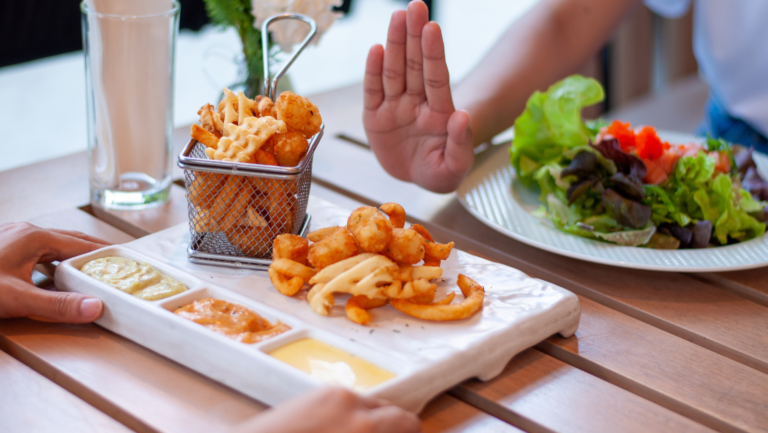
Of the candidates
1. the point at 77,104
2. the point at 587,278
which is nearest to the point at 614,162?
the point at 587,278

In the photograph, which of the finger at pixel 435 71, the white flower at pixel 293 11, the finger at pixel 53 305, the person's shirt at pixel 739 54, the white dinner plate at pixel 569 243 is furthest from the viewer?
the person's shirt at pixel 739 54

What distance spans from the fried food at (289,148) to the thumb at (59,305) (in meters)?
0.30

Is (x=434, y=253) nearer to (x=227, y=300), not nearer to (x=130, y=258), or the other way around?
(x=227, y=300)

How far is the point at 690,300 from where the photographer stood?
1.06m

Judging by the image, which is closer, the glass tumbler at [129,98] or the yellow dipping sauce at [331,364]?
the yellow dipping sauce at [331,364]

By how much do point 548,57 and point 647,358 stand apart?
106 cm

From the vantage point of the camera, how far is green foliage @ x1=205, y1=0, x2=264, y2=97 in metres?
1.42

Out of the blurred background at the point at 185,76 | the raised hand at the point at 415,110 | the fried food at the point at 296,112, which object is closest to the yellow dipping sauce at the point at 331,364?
the fried food at the point at 296,112

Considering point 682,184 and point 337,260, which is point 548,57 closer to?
point 682,184

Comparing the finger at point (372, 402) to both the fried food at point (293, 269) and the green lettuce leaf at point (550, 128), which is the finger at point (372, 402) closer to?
the fried food at point (293, 269)

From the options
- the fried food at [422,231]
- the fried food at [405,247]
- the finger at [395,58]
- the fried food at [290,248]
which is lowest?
the fried food at [290,248]

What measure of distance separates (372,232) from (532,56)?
106 centimetres

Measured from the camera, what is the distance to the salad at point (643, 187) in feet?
3.87

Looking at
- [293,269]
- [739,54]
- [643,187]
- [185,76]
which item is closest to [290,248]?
[293,269]
